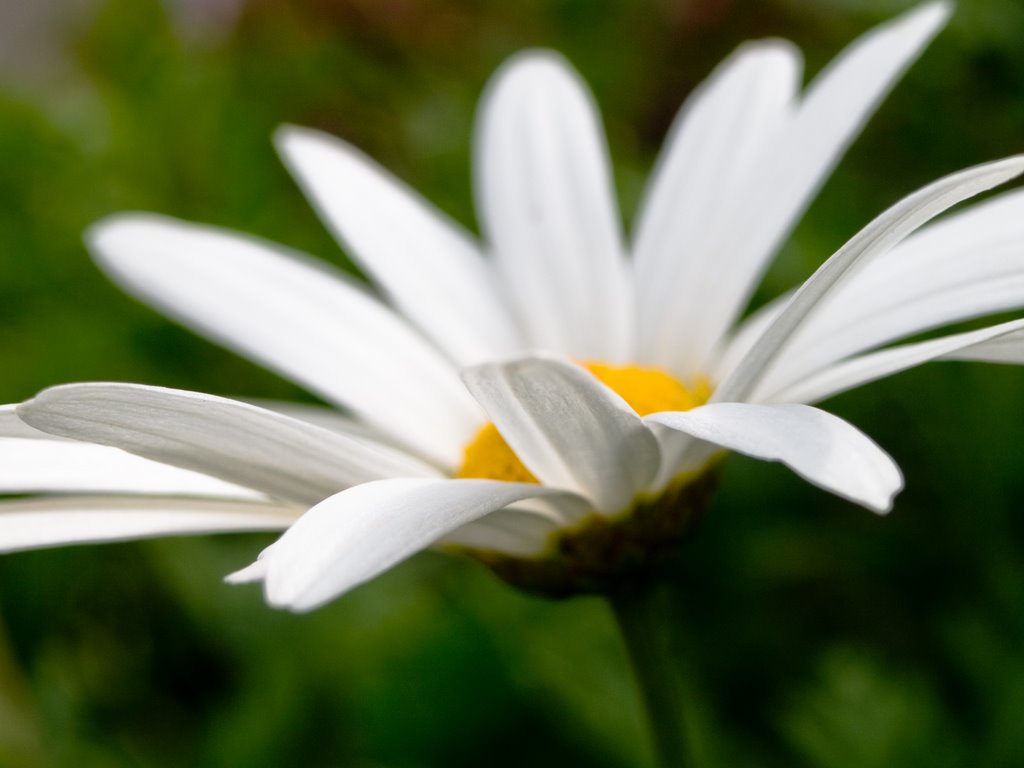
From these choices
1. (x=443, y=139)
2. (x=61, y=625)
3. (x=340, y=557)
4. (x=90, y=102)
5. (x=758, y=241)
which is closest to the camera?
(x=340, y=557)

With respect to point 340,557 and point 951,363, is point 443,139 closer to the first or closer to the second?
point 951,363

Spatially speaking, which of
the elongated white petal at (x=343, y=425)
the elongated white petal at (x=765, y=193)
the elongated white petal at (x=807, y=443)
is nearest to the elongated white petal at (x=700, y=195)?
the elongated white petal at (x=765, y=193)

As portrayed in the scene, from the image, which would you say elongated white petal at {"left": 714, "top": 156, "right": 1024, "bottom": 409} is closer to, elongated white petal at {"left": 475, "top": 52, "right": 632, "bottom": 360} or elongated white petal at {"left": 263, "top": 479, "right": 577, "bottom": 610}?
elongated white petal at {"left": 263, "top": 479, "right": 577, "bottom": 610}

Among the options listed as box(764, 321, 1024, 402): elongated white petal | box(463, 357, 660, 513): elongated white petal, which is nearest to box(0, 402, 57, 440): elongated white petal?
box(463, 357, 660, 513): elongated white petal

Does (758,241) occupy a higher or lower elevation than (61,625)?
higher

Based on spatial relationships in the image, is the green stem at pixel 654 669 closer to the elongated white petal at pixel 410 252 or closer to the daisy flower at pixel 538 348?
the daisy flower at pixel 538 348

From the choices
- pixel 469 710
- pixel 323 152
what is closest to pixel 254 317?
pixel 323 152

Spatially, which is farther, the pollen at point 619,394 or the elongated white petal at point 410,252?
the elongated white petal at point 410,252

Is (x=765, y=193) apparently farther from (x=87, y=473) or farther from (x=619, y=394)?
(x=87, y=473)
